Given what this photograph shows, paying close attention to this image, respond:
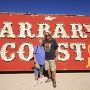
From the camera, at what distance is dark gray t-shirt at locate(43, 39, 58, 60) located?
8078mm

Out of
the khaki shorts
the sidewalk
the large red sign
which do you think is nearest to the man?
the khaki shorts

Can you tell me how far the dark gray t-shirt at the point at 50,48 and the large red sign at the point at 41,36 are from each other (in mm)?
1823

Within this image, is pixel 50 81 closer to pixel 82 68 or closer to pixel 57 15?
pixel 82 68

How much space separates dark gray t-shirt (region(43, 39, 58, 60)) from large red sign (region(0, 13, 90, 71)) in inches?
71.8

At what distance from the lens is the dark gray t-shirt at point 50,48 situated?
8.08 m

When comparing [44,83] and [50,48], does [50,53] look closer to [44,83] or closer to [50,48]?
[50,48]

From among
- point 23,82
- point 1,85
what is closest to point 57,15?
point 23,82

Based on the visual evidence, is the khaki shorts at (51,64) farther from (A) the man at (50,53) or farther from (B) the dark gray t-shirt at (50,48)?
(B) the dark gray t-shirt at (50,48)

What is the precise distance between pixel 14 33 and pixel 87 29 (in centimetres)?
385

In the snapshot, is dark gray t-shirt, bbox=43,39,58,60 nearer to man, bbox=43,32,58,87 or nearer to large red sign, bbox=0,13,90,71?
man, bbox=43,32,58,87

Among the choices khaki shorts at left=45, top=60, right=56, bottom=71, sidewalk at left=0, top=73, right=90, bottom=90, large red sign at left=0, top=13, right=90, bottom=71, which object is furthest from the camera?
large red sign at left=0, top=13, right=90, bottom=71

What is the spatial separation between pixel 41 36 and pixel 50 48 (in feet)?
6.46

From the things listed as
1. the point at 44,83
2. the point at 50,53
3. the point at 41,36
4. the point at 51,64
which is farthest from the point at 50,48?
the point at 41,36

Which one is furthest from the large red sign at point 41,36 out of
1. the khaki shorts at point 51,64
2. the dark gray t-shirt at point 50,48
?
the khaki shorts at point 51,64
